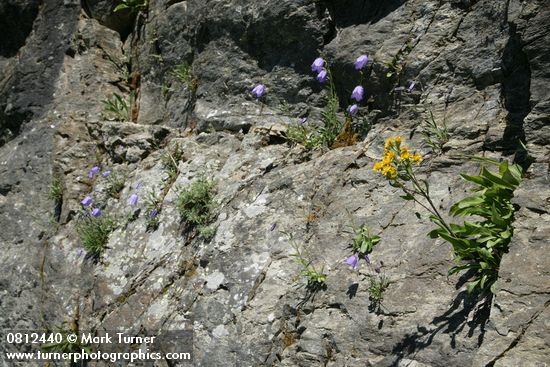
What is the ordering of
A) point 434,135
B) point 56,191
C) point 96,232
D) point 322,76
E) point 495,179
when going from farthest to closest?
1. point 56,191
2. point 96,232
3. point 322,76
4. point 434,135
5. point 495,179

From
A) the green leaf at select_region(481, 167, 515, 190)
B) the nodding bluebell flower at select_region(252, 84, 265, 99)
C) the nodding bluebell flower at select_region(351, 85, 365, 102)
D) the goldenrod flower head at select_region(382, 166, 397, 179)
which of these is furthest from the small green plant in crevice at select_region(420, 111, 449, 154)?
the nodding bluebell flower at select_region(252, 84, 265, 99)

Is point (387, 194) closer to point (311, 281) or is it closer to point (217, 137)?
point (311, 281)

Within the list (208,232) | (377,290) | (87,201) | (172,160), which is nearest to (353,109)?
(208,232)

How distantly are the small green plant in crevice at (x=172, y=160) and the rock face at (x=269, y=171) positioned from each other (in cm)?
2

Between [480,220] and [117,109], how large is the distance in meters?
4.61

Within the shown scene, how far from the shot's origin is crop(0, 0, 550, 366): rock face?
3875 mm

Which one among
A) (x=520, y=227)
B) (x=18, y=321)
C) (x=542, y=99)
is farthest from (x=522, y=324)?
(x=18, y=321)

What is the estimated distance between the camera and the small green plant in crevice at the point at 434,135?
15.3 ft

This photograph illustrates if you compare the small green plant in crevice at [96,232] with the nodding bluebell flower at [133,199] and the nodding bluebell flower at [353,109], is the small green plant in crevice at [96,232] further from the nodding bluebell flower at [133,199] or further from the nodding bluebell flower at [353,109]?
the nodding bluebell flower at [353,109]

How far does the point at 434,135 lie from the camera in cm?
475

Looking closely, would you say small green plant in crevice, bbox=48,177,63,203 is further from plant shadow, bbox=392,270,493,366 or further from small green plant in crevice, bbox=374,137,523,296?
plant shadow, bbox=392,270,493,366

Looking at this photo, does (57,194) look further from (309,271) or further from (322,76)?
(309,271)

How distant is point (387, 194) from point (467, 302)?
1235mm

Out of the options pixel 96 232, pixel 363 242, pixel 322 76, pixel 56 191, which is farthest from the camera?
pixel 56 191
